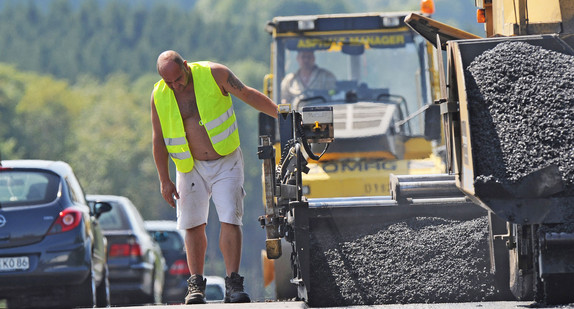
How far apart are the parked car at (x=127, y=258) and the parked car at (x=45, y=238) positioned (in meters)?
3.66

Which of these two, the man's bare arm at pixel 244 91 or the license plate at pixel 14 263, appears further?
the license plate at pixel 14 263

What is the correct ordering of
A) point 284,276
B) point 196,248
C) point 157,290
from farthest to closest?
point 157,290 < point 284,276 < point 196,248

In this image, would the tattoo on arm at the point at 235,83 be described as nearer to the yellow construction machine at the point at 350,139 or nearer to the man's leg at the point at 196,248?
the yellow construction machine at the point at 350,139

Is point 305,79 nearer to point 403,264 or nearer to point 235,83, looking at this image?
point 235,83

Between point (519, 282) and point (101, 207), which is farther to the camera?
point (101, 207)

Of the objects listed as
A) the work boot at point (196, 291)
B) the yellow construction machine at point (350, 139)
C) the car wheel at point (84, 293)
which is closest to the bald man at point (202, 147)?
the work boot at point (196, 291)

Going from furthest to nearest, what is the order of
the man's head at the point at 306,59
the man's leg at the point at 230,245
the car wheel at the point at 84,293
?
1. the man's head at the point at 306,59
2. the car wheel at the point at 84,293
3. the man's leg at the point at 230,245

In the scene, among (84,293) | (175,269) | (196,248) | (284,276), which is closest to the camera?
(196,248)

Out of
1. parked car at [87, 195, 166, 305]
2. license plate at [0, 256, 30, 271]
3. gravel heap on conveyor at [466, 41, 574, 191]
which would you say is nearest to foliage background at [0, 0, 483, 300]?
parked car at [87, 195, 166, 305]

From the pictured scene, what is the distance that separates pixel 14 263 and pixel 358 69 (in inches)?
178

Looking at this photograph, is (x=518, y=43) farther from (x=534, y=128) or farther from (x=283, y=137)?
(x=283, y=137)

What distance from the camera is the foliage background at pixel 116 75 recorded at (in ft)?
311

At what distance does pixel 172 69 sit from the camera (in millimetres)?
8461

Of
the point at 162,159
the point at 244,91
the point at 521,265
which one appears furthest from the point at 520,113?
the point at 162,159
